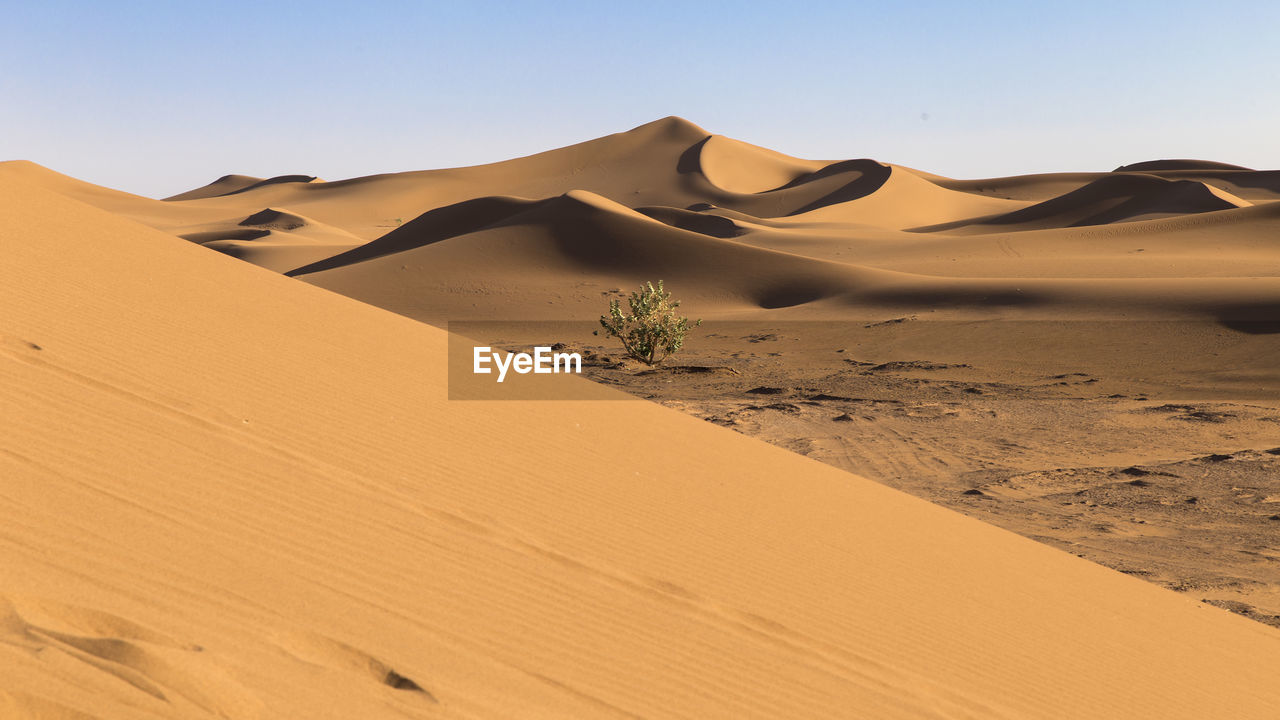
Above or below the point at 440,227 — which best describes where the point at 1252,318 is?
below

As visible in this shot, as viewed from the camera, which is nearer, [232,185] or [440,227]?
[440,227]

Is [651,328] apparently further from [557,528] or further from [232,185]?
[232,185]

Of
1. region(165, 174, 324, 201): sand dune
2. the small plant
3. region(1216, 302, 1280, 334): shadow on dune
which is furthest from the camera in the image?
region(165, 174, 324, 201): sand dune

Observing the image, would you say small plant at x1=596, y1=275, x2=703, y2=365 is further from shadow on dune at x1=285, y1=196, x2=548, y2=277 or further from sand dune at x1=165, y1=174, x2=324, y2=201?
sand dune at x1=165, y1=174, x2=324, y2=201

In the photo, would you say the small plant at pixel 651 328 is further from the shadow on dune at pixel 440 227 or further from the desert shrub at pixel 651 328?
the shadow on dune at pixel 440 227

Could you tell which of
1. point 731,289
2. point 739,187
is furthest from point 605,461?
point 739,187

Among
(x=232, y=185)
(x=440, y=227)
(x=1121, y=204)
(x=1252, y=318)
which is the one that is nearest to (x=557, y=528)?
(x=1252, y=318)

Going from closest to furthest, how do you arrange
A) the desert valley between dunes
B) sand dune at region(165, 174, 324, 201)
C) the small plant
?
1. the desert valley between dunes
2. the small plant
3. sand dune at region(165, 174, 324, 201)

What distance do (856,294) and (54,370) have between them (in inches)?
1038

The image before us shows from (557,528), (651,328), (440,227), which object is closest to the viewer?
(557,528)

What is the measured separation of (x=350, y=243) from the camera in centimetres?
6738

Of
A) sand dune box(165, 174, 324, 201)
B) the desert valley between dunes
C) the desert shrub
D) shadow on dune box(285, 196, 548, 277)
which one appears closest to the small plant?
the desert shrub

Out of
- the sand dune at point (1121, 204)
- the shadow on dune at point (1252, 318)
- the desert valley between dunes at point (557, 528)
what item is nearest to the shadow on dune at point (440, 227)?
the shadow on dune at point (1252, 318)

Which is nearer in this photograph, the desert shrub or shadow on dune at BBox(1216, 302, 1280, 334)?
shadow on dune at BBox(1216, 302, 1280, 334)
